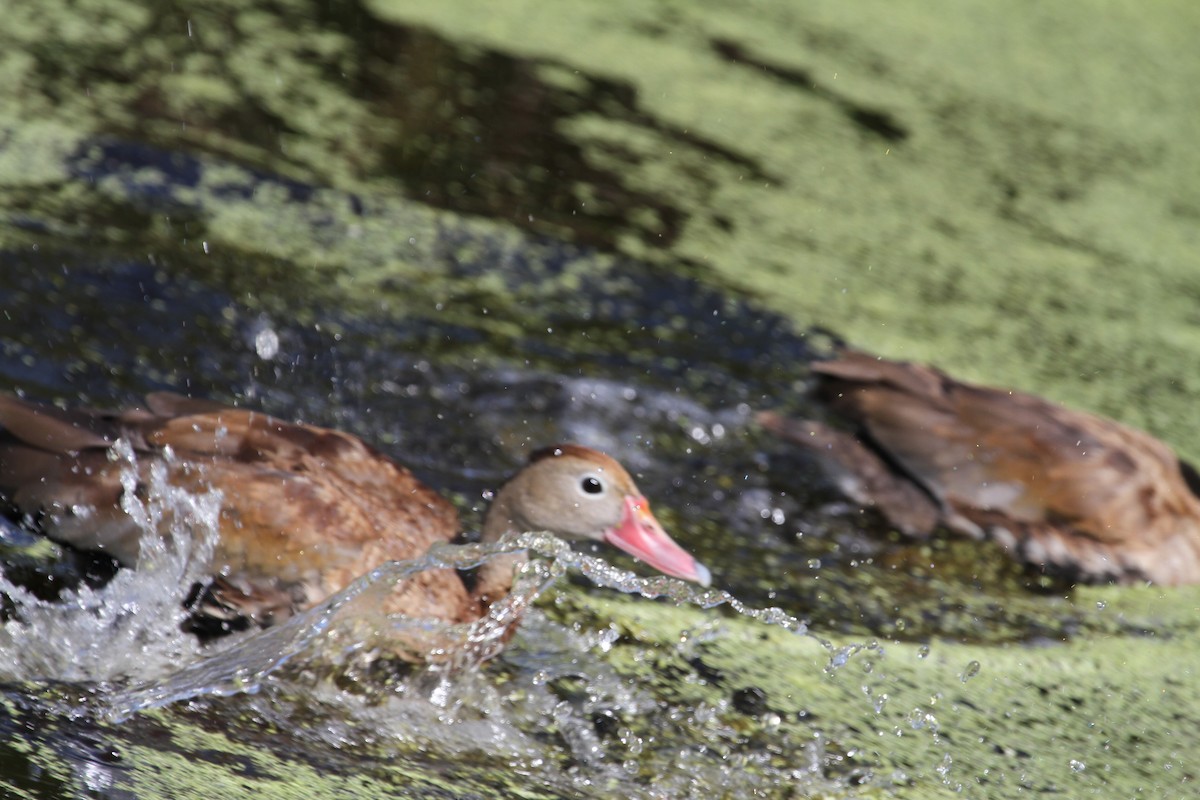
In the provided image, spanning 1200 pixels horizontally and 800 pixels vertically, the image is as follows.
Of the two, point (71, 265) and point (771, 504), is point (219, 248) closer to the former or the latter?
point (71, 265)

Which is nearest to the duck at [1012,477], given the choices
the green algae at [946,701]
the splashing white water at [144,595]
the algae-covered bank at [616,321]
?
the algae-covered bank at [616,321]

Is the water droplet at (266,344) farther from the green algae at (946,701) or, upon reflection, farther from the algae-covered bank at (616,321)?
the green algae at (946,701)

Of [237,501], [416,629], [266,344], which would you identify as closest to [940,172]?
[266,344]

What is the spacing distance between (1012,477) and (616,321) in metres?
1.38

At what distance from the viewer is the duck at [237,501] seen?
10.2ft

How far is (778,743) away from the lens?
10.1 ft

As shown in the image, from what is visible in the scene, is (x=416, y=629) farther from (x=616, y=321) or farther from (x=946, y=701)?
(x=616, y=321)

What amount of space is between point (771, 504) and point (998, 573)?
0.68m

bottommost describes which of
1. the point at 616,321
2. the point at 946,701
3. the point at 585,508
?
the point at 616,321

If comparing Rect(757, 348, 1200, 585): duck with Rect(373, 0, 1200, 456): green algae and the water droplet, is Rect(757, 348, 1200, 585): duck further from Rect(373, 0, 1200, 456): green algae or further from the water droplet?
the water droplet

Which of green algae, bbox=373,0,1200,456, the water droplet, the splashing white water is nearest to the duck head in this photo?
the splashing white water

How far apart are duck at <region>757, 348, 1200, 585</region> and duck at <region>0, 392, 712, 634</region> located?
1.60 meters

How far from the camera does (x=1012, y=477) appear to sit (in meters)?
4.35

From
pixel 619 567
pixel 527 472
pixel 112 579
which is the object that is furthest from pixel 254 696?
pixel 619 567
